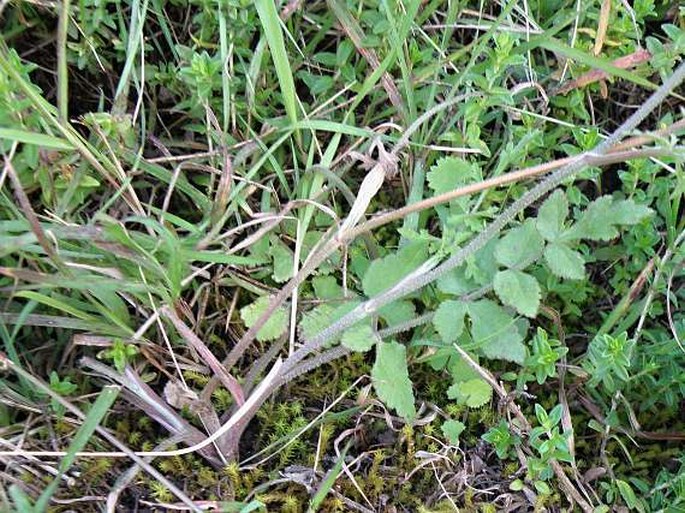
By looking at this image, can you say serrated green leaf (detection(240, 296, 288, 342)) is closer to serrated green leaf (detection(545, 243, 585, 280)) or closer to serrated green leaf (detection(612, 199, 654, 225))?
serrated green leaf (detection(545, 243, 585, 280))

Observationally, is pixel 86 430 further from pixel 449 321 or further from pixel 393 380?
pixel 449 321

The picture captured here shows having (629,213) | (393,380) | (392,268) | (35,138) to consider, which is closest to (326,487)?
(393,380)

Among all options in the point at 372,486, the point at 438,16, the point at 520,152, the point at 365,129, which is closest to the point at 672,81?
the point at 520,152

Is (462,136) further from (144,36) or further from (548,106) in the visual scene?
(144,36)

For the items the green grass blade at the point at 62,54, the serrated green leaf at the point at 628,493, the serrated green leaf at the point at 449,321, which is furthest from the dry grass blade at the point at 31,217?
the serrated green leaf at the point at 628,493

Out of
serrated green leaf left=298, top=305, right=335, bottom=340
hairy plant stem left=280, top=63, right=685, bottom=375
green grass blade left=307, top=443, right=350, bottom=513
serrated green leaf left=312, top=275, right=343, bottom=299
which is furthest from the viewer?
serrated green leaf left=312, top=275, right=343, bottom=299

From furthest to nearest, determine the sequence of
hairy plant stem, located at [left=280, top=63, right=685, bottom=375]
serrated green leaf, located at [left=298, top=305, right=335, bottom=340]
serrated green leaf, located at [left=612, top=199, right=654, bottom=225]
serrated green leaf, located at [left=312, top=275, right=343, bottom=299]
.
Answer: serrated green leaf, located at [left=312, top=275, right=343, bottom=299] < serrated green leaf, located at [left=298, top=305, right=335, bottom=340] < serrated green leaf, located at [left=612, top=199, right=654, bottom=225] < hairy plant stem, located at [left=280, top=63, right=685, bottom=375]

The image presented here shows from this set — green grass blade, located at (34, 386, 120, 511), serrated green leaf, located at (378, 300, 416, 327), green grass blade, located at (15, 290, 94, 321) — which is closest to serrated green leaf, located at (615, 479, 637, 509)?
serrated green leaf, located at (378, 300, 416, 327)
